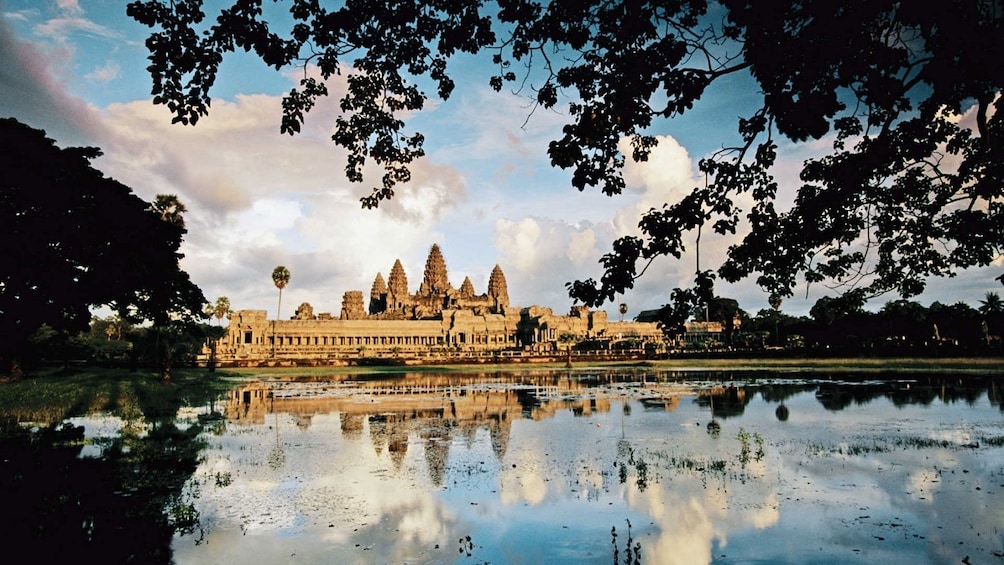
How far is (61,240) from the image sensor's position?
86.3ft

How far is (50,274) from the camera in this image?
26016 mm

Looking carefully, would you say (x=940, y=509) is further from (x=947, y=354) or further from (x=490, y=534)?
(x=947, y=354)

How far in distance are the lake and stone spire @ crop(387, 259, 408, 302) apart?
453 ft

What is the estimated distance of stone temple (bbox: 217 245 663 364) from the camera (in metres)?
104

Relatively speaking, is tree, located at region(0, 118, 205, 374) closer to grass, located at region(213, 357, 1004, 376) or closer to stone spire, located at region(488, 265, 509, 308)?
grass, located at region(213, 357, 1004, 376)

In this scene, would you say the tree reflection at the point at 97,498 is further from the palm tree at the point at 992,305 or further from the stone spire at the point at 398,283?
the stone spire at the point at 398,283

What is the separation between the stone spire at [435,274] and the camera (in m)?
166

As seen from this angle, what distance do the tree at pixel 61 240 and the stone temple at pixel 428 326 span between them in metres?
58.0

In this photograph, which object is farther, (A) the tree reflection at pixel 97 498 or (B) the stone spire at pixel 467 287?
(B) the stone spire at pixel 467 287

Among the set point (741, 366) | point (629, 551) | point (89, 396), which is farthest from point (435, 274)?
point (629, 551)

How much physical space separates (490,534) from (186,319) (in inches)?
1295

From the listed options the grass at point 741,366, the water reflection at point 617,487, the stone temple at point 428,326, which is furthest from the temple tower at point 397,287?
the water reflection at point 617,487

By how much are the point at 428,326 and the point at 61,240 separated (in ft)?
344

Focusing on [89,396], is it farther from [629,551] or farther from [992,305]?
[992,305]
